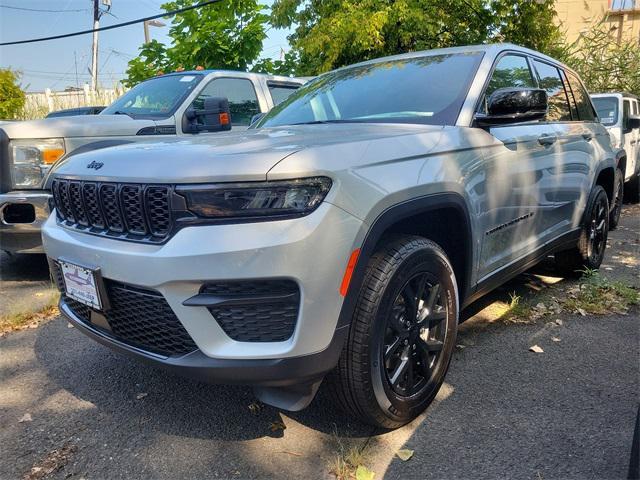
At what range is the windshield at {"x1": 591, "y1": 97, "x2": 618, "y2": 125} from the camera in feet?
28.5

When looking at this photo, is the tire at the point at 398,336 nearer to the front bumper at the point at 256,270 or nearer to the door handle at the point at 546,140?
the front bumper at the point at 256,270

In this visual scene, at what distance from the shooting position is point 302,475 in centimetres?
210

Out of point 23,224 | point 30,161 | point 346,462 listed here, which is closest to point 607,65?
point 30,161

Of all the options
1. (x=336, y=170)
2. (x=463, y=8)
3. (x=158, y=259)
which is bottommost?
(x=158, y=259)

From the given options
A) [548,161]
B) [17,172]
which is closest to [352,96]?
[548,161]

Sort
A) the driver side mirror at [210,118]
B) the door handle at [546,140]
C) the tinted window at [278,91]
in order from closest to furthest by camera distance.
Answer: the door handle at [546,140]
the driver side mirror at [210,118]
the tinted window at [278,91]

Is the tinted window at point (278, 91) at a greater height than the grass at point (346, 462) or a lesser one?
greater

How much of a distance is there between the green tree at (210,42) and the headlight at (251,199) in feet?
23.9

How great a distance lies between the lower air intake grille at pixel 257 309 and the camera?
185cm

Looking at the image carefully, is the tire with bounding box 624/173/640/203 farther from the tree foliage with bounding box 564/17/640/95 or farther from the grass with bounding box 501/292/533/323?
the grass with bounding box 501/292/533/323

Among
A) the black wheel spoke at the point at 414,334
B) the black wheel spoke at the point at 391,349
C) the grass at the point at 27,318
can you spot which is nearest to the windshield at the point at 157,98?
the grass at the point at 27,318

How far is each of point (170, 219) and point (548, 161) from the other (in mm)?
2631

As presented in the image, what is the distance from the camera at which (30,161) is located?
14.5ft

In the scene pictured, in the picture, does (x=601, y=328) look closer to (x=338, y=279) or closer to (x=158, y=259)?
(x=338, y=279)
